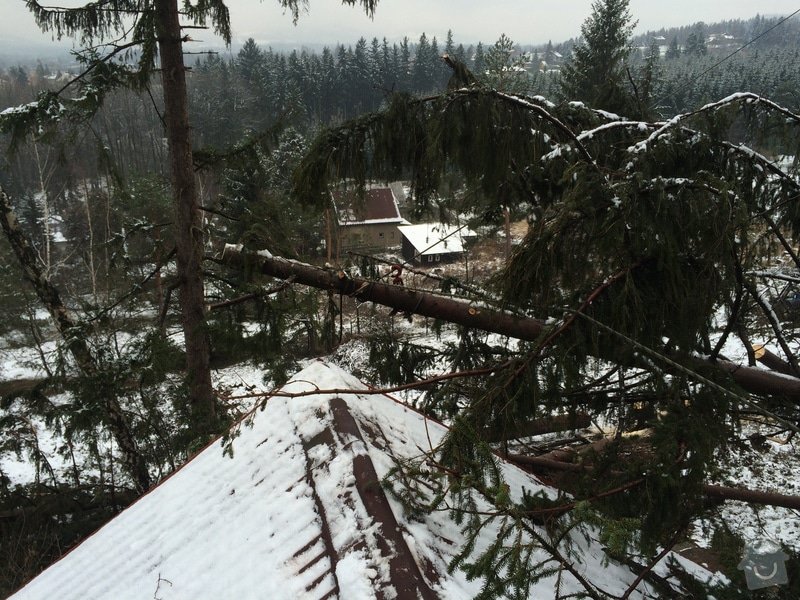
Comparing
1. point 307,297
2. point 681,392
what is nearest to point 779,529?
point 681,392

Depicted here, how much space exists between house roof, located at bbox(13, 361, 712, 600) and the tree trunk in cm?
323

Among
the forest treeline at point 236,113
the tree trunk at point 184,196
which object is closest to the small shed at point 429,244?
the forest treeline at point 236,113

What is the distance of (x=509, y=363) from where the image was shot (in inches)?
104

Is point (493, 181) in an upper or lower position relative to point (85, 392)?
upper

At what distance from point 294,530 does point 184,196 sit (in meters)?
4.77

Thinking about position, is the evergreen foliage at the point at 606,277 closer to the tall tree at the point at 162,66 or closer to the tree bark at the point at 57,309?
the tall tree at the point at 162,66

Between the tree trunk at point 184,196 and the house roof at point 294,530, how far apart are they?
3229 mm

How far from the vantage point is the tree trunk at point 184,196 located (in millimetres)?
5500

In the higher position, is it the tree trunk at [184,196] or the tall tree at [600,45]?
the tall tree at [600,45]

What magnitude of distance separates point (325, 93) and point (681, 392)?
5007 cm

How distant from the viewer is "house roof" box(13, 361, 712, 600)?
7.09 ft

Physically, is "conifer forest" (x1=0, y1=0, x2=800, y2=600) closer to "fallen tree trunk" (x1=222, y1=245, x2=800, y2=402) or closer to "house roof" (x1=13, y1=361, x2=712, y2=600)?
"fallen tree trunk" (x1=222, y1=245, x2=800, y2=402)

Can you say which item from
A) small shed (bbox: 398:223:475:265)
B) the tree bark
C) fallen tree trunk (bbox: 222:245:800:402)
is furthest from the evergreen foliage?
small shed (bbox: 398:223:475:265)

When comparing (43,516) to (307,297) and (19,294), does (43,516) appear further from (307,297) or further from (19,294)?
(19,294)
